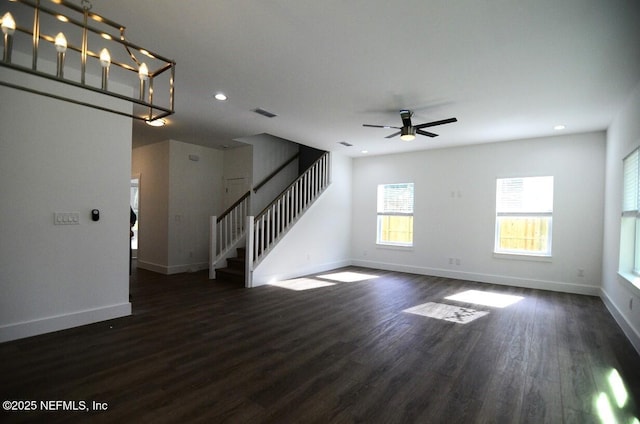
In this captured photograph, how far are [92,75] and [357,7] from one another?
126 inches

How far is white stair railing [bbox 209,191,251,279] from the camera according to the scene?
6336 millimetres

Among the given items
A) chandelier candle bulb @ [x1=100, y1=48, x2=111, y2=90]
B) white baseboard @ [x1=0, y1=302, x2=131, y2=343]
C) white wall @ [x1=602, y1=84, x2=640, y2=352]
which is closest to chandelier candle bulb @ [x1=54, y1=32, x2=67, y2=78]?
chandelier candle bulb @ [x1=100, y1=48, x2=111, y2=90]

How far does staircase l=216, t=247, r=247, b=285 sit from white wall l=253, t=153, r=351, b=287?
0.35 metres

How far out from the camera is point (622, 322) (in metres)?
3.78

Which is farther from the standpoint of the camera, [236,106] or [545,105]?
[236,106]

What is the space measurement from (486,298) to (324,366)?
141 inches

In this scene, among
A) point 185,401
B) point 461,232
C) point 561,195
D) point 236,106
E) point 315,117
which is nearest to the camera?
point 185,401

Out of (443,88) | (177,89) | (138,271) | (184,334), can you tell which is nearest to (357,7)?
(443,88)

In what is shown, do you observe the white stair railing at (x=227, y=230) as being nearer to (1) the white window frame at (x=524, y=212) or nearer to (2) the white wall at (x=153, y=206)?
(2) the white wall at (x=153, y=206)

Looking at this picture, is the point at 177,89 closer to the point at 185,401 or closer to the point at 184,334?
the point at 184,334

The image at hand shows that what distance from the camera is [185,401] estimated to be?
7.16 feet

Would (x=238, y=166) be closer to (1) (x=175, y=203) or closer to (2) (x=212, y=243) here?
(1) (x=175, y=203)

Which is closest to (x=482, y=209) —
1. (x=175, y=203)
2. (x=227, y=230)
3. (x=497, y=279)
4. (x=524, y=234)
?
(x=524, y=234)

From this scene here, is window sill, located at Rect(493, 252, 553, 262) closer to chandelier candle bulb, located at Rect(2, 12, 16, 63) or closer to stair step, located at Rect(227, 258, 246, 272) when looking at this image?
stair step, located at Rect(227, 258, 246, 272)
